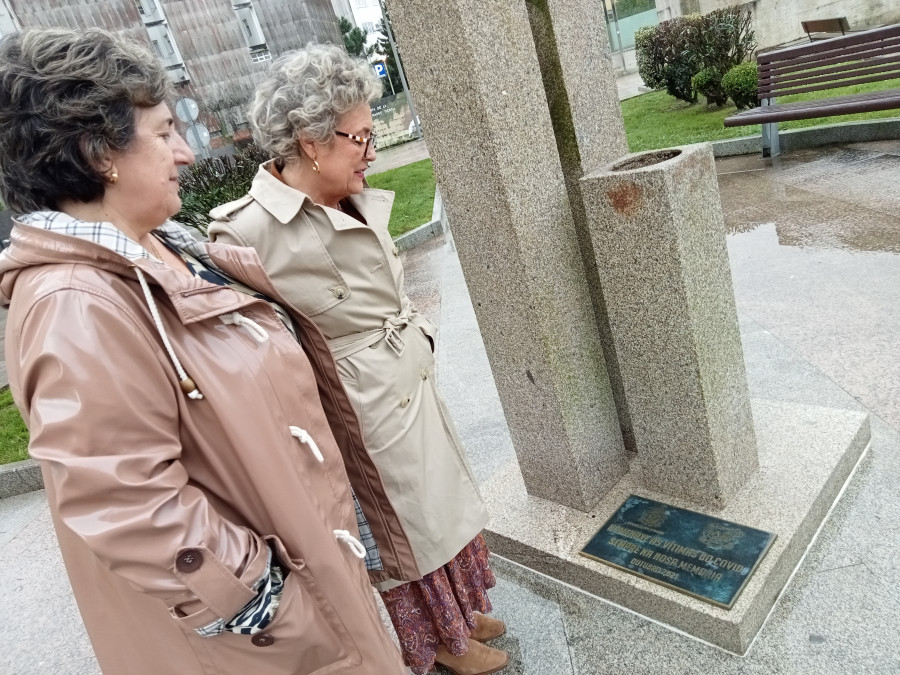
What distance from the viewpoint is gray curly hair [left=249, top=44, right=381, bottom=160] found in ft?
6.42

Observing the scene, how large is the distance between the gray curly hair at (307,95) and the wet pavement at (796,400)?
6.47 ft

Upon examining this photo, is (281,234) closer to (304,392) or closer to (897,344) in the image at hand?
→ (304,392)

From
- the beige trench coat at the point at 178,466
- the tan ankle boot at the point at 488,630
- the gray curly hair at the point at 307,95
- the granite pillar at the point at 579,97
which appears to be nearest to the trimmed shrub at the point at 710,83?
the granite pillar at the point at 579,97

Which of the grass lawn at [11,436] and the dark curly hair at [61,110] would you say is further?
the grass lawn at [11,436]

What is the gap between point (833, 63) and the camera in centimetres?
735

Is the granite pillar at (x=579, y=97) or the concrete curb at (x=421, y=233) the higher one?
A: the granite pillar at (x=579, y=97)

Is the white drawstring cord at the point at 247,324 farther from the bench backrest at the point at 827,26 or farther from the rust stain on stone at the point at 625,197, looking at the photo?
the bench backrest at the point at 827,26

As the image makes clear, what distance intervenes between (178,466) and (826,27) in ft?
61.1

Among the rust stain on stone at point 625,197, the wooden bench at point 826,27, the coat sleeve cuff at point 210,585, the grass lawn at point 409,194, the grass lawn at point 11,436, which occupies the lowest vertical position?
the grass lawn at point 409,194

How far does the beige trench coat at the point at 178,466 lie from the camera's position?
3.77 feet

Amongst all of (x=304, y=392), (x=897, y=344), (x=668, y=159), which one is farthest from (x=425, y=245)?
(x=304, y=392)

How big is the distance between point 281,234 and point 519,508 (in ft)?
5.50

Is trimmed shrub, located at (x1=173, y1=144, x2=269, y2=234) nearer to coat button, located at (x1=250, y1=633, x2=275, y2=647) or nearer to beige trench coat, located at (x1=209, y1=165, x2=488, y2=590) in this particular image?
beige trench coat, located at (x1=209, y1=165, x2=488, y2=590)

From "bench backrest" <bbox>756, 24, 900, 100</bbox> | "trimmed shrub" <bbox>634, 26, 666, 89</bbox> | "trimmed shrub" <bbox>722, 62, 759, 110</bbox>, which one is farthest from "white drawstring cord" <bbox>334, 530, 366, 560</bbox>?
"trimmed shrub" <bbox>634, 26, 666, 89</bbox>
